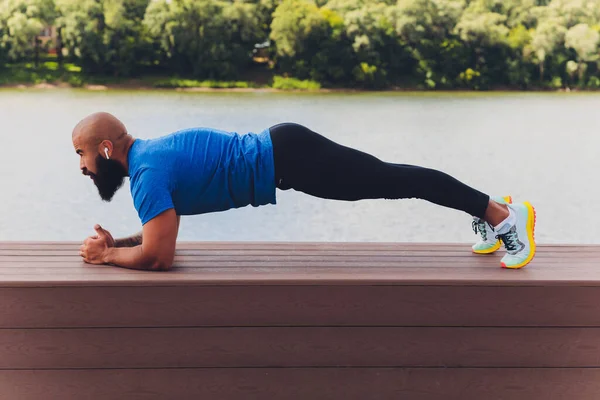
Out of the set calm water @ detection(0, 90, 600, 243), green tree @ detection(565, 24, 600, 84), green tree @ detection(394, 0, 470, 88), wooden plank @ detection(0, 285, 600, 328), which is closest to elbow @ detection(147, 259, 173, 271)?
wooden plank @ detection(0, 285, 600, 328)

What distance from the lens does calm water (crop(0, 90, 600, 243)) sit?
10.8 metres

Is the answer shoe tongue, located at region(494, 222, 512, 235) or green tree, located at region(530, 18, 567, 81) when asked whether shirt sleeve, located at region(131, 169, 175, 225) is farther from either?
green tree, located at region(530, 18, 567, 81)

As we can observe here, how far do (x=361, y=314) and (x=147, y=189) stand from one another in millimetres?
772

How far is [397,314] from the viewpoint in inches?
99.1

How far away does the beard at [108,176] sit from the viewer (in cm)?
262

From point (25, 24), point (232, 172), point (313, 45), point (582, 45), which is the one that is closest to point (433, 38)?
point (313, 45)

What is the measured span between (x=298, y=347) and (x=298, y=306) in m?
0.14

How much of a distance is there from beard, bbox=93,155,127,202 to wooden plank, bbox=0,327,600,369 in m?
0.50

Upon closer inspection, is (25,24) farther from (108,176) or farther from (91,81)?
(108,176)

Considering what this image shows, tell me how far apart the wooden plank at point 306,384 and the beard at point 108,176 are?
1.97ft

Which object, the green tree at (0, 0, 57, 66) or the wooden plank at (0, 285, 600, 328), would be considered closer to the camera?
the wooden plank at (0, 285, 600, 328)

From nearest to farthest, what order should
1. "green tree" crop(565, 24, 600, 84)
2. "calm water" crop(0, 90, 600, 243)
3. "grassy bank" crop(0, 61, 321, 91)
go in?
"calm water" crop(0, 90, 600, 243), "grassy bank" crop(0, 61, 321, 91), "green tree" crop(565, 24, 600, 84)

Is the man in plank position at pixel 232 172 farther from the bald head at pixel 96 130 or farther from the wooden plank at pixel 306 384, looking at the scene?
the wooden plank at pixel 306 384

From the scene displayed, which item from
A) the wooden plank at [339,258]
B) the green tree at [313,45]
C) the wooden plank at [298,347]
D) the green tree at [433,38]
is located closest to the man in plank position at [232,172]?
the wooden plank at [339,258]
